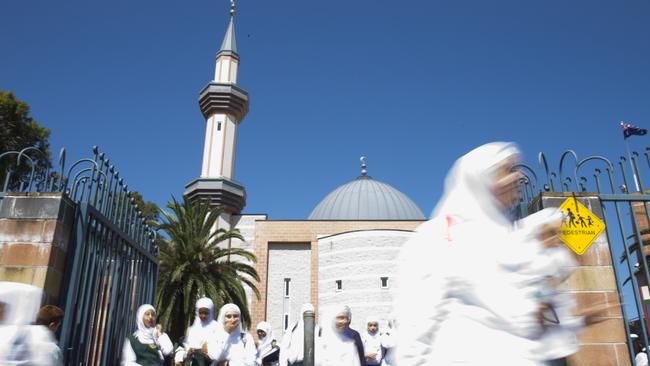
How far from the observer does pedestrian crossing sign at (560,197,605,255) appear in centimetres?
499

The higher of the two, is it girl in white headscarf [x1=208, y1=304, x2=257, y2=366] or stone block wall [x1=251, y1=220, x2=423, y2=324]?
stone block wall [x1=251, y1=220, x2=423, y2=324]

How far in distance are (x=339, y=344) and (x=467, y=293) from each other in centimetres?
483

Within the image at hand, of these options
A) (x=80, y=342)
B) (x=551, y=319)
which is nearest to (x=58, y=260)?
(x=80, y=342)

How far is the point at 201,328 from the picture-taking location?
7.02 m

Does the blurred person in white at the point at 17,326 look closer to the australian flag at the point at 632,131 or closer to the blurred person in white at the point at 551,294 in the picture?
the blurred person in white at the point at 551,294

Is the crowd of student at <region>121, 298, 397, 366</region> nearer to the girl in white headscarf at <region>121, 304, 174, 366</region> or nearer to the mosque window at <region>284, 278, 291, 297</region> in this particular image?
the girl in white headscarf at <region>121, 304, 174, 366</region>

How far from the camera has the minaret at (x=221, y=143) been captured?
28.9 metres

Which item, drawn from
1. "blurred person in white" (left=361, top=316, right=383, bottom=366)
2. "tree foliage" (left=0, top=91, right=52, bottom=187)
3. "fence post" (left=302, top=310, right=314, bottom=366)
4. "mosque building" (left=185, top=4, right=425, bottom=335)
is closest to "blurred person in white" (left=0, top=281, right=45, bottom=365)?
"fence post" (left=302, top=310, right=314, bottom=366)

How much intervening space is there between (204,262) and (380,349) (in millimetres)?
13143

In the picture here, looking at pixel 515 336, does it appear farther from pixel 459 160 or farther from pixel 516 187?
pixel 459 160

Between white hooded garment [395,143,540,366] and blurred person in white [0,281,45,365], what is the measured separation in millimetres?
2716

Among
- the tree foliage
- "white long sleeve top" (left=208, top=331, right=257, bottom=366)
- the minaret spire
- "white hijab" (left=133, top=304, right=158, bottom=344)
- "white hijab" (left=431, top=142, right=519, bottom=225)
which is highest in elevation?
the minaret spire

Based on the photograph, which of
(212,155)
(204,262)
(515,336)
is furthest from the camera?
(212,155)

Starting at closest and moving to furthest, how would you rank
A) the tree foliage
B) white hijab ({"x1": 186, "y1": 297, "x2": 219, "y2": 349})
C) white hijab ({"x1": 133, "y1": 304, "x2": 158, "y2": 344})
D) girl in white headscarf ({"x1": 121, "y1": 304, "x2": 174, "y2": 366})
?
girl in white headscarf ({"x1": 121, "y1": 304, "x2": 174, "y2": 366}), white hijab ({"x1": 133, "y1": 304, "x2": 158, "y2": 344}), white hijab ({"x1": 186, "y1": 297, "x2": 219, "y2": 349}), the tree foliage
